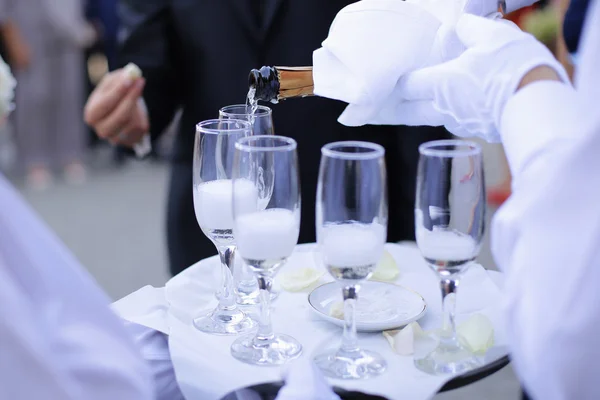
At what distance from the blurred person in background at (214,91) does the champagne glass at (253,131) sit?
0.61m

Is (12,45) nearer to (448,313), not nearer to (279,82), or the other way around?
(279,82)

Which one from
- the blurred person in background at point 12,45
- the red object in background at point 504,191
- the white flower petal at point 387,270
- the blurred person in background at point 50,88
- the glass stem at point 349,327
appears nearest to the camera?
the glass stem at point 349,327

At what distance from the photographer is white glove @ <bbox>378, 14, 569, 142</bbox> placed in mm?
1002

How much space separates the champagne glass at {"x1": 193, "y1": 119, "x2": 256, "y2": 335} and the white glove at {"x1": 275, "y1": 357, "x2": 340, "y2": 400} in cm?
28

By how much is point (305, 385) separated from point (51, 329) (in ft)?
1.15

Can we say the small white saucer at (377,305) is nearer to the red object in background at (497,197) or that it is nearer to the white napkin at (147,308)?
the white napkin at (147,308)

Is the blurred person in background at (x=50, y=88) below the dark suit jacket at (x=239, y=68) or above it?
below

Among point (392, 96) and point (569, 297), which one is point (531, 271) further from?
point (392, 96)

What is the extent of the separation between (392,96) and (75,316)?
70cm

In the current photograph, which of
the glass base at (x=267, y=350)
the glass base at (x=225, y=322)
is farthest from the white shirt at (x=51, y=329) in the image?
the glass base at (x=225, y=322)

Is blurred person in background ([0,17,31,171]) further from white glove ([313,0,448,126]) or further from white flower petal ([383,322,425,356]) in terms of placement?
white flower petal ([383,322,425,356])

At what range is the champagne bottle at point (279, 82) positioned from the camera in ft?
4.26

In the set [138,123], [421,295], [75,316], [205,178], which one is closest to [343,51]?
[205,178]

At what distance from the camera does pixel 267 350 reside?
1.17 meters
